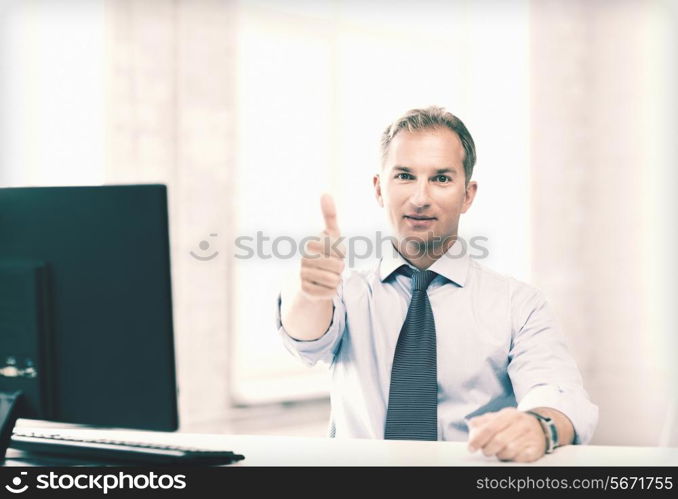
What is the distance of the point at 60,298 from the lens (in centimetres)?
101

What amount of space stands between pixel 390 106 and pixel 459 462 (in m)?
2.73

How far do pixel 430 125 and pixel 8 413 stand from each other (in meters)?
1.15

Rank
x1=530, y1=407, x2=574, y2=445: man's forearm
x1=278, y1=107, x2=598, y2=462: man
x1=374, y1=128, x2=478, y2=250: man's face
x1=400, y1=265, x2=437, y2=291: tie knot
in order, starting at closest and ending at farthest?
x1=530, y1=407, x2=574, y2=445: man's forearm
x1=278, y1=107, x2=598, y2=462: man
x1=400, y1=265, x2=437, y2=291: tie knot
x1=374, y1=128, x2=478, y2=250: man's face

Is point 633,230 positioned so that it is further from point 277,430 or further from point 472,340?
point 472,340

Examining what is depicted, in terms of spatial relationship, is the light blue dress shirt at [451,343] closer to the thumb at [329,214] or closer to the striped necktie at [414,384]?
the striped necktie at [414,384]

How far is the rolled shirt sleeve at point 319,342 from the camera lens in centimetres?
146

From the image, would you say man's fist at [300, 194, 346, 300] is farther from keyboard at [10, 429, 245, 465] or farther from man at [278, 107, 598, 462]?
keyboard at [10, 429, 245, 465]

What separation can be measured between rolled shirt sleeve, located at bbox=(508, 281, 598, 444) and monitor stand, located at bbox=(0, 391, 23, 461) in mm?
858

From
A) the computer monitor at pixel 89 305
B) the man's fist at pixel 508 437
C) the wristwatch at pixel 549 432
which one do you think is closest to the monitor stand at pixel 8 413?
the computer monitor at pixel 89 305

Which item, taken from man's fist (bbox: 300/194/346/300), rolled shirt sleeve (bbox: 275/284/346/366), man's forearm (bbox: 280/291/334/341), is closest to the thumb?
man's fist (bbox: 300/194/346/300)

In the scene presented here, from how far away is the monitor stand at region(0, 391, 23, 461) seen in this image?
1.04m

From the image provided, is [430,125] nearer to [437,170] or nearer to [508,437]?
[437,170]

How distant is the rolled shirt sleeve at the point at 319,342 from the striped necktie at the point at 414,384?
156 mm

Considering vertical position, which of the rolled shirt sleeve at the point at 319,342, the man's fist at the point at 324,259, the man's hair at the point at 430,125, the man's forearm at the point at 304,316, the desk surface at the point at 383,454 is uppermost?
the man's hair at the point at 430,125
